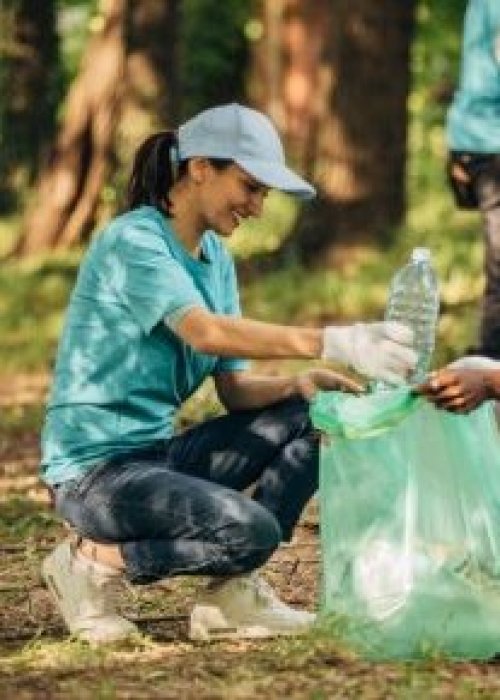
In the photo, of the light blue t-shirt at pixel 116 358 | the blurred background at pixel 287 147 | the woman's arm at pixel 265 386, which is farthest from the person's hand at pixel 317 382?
the blurred background at pixel 287 147

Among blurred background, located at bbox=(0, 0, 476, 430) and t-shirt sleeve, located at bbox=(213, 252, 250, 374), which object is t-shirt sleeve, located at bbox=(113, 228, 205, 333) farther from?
blurred background, located at bbox=(0, 0, 476, 430)

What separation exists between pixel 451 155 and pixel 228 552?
347 centimetres

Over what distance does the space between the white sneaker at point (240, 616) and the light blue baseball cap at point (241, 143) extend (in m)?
1.04

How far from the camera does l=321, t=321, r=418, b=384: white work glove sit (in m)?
5.24

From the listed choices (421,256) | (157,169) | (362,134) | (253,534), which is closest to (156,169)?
(157,169)

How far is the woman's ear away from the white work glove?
1.99 feet

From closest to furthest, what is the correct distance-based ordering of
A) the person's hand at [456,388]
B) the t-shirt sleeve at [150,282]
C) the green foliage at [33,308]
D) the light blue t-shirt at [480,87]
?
the person's hand at [456,388] → the t-shirt sleeve at [150,282] → the light blue t-shirt at [480,87] → the green foliage at [33,308]

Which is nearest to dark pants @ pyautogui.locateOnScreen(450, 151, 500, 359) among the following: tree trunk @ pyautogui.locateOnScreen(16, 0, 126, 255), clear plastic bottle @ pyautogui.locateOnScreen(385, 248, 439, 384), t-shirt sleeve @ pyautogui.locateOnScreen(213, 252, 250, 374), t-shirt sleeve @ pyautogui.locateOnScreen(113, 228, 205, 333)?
clear plastic bottle @ pyautogui.locateOnScreen(385, 248, 439, 384)

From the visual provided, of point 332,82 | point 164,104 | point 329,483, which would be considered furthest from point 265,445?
point 164,104

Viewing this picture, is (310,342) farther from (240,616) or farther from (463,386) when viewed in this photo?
(240,616)

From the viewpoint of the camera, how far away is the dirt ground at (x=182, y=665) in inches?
195

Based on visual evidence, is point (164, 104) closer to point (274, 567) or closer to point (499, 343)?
point (499, 343)

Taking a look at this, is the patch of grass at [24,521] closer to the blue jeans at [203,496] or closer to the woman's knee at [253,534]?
the blue jeans at [203,496]

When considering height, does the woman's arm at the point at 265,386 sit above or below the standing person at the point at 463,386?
below
